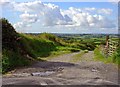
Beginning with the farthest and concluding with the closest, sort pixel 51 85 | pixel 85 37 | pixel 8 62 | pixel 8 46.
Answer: pixel 85 37
pixel 8 46
pixel 8 62
pixel 51 85

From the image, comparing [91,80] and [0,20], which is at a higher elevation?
[0,20]

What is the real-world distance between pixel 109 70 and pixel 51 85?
5783 millimetres

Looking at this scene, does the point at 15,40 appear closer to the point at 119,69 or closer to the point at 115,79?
the point at 119,69

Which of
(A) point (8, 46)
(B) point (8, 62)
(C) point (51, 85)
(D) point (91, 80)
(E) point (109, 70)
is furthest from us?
(A) point (8, 46)

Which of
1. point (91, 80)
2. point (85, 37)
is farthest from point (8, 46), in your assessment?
point (85, 37)

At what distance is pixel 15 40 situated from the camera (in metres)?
22.1

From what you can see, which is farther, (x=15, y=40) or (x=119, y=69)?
(x=15, y=40)

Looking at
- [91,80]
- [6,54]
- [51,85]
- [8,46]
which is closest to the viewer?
[51,85]

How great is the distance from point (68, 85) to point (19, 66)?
7.76m

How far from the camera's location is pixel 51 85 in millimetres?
11250

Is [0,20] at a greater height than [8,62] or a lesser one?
greater

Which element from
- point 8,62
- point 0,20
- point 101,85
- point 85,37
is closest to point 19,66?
point 8,62

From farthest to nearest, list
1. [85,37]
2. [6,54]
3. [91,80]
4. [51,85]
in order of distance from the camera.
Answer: [85,37], [6,54], [91,80], [51,85]

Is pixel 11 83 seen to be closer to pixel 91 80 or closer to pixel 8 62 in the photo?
pixel 91 80
